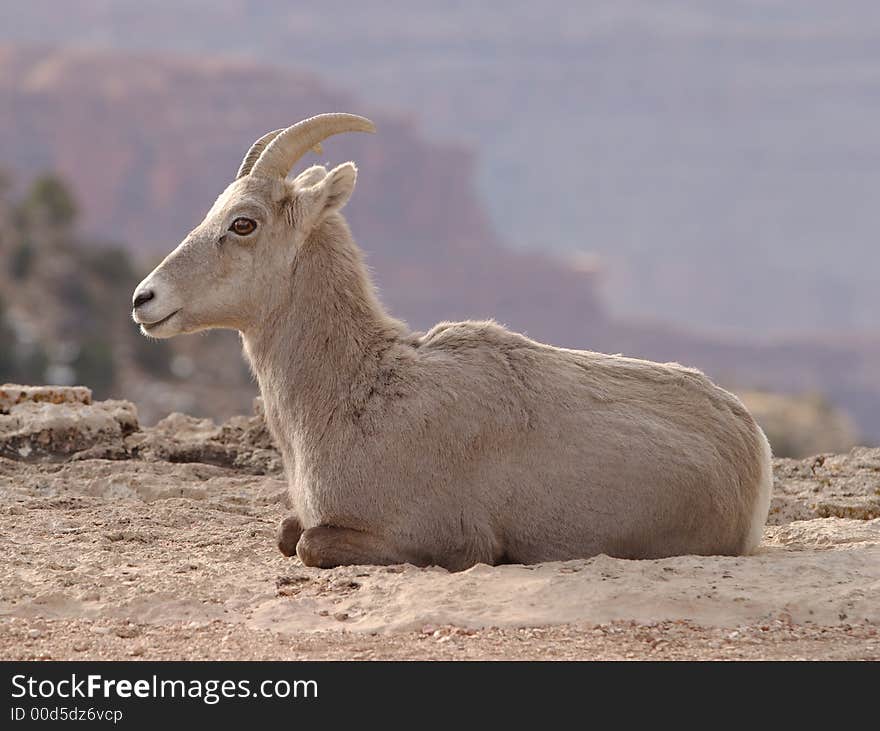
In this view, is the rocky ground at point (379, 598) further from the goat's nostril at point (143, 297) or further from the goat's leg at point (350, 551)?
the goat's nostril at point (143, 297)

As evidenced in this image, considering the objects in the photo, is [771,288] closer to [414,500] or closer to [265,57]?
[265,57]

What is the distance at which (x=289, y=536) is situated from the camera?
27.6 feet

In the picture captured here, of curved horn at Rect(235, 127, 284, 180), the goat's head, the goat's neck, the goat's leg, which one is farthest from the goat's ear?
the goat's leg

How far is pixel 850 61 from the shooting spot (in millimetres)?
196875

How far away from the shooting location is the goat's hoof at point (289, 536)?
27.6ft

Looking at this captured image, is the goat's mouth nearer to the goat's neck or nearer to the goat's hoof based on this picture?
the goat's neck

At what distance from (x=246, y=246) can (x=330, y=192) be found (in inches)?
24.3

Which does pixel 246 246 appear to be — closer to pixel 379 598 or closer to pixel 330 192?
pixel 330 192

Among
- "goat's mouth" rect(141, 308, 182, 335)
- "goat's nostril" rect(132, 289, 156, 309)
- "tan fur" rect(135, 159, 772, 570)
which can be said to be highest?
"goat's nostril" rect(132, 289, 156, 309)

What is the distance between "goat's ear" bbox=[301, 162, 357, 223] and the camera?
27.7 feet

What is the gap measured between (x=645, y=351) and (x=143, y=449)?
125 m

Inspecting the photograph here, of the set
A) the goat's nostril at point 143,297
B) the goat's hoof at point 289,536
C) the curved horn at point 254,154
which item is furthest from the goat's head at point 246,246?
the goat's hoof at point 289,536

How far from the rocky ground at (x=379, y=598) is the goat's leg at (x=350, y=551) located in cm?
16
